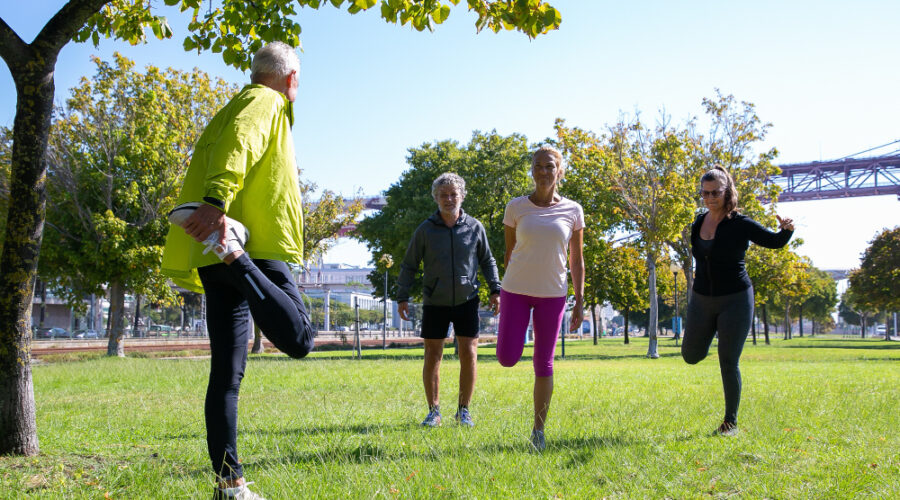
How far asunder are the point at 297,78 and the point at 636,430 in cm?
344

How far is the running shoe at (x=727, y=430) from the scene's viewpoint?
4613 mm

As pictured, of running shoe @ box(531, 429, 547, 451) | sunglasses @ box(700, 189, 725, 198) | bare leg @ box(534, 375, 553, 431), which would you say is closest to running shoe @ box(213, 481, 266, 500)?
running shoe @ box(531, 429, 547, 451)

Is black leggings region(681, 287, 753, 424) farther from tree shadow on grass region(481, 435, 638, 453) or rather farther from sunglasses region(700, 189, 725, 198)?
tree shadow on grass region(481, 435, 638, 453)

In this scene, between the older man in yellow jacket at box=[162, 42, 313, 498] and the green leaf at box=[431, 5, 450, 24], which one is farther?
the green leaf at box=[431, 5, 450, 24]

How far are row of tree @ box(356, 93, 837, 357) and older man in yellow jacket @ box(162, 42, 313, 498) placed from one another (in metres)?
20.1

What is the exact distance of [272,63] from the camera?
3053 mm

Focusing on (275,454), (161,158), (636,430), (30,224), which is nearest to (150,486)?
(275,454)

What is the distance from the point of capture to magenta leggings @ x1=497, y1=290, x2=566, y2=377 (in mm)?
4391

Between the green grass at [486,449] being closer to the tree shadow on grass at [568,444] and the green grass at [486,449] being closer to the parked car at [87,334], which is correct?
the tree shadow on grass at [568,444]

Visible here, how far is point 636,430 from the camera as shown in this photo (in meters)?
4.74

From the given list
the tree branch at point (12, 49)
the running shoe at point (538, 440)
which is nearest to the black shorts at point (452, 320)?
the running shoe at point (538, 440)

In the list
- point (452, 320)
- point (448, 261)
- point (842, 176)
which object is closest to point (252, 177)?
point (448, 261)

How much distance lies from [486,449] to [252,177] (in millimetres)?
2194

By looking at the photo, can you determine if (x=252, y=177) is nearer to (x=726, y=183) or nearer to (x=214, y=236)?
(x=214, y=236)
